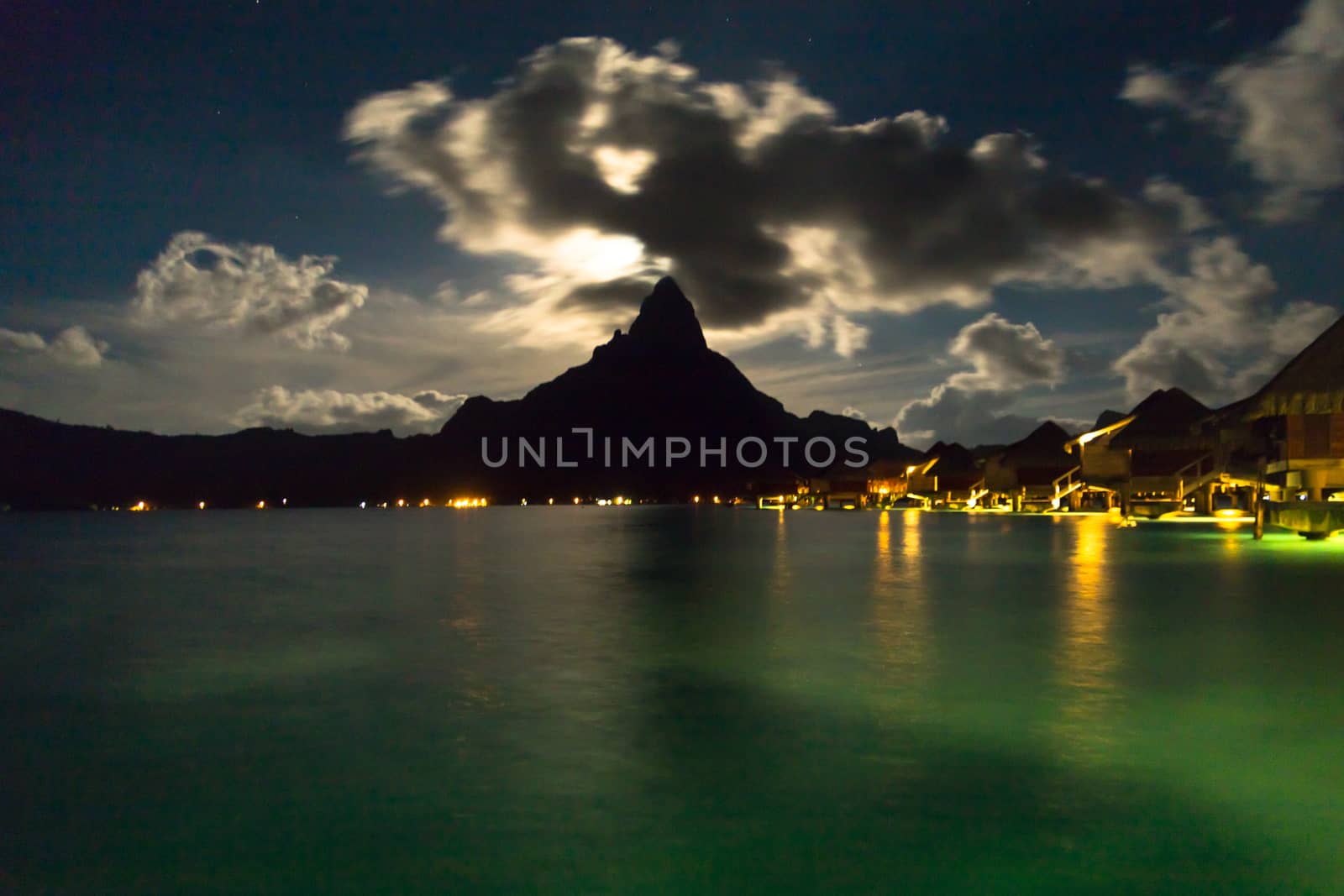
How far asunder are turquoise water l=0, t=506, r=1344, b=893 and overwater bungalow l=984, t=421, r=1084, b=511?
77018 mm

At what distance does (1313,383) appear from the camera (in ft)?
111

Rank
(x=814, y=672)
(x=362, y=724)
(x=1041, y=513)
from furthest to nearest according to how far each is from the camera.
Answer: (x=1041, y=513) → (x=814, y=672) → (x=362, y=724)

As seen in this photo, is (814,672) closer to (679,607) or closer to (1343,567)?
(679,607)

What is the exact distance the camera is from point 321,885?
5.51m

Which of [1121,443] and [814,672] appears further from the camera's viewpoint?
[1121,443]

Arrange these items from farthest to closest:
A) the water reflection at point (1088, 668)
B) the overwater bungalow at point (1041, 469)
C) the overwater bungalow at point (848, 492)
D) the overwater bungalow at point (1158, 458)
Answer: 1. the overwater bungalow at point (848, 492)
2. the overwater bungalow at point (1041, 469)
3. the overwater bungalow at point (1158, 458)
4. the water reflection at point (1088, 668)

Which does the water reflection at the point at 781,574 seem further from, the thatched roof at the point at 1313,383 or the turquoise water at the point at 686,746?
the thatched roof at the point at 1313,383

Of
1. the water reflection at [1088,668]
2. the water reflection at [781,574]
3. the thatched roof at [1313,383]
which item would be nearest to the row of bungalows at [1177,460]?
the thatched roof at [1313,383]

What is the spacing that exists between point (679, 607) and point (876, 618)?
388 cm

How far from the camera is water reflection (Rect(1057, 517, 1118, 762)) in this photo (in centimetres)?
879

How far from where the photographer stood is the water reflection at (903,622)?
1180 cm

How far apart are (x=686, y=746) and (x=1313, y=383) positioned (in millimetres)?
32766

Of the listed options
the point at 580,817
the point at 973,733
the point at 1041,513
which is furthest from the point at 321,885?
the point at 1041,513

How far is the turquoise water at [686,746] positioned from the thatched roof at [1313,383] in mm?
16113
